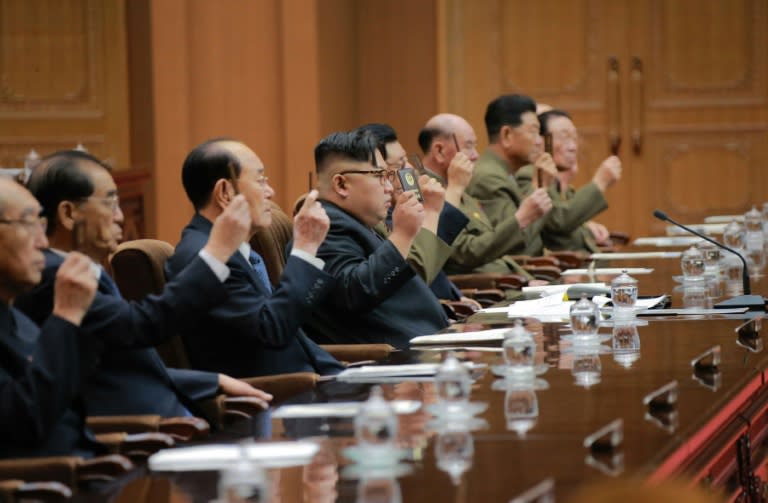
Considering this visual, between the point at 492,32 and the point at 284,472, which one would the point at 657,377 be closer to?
the point at 284,472

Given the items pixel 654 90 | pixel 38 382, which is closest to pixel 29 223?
pixel 38 382

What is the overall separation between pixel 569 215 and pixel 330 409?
178 inches

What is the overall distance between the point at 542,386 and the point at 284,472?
2.57 feet

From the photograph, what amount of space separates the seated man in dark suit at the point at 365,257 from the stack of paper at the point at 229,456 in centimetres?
165

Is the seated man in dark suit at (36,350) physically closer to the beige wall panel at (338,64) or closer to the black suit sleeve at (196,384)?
the black suit sleeve at (196,384)

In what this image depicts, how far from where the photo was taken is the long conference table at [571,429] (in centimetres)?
192

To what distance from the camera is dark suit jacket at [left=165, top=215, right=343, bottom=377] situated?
3.35m

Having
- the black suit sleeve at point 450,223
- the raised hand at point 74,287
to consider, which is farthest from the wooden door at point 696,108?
the raised hand at point 74,287

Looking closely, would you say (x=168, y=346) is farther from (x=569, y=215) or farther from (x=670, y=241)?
(x=569, y=215)

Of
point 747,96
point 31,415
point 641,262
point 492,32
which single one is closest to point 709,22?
point 747,96

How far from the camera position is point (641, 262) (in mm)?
5562

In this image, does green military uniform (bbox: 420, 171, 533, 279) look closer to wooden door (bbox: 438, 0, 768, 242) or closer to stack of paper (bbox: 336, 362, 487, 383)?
stack of paper (bbox: 336, 362, 487, 383)

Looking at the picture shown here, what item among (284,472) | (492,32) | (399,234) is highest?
(492,32)

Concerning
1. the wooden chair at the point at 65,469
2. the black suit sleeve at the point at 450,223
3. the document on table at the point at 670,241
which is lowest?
the wooden chair at the point at 65,469
